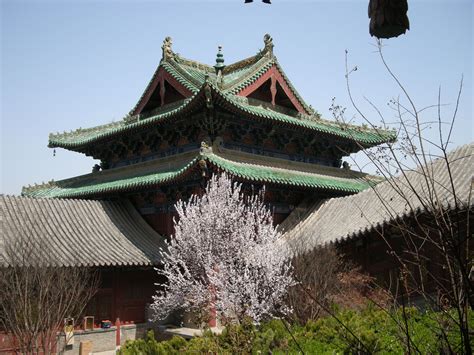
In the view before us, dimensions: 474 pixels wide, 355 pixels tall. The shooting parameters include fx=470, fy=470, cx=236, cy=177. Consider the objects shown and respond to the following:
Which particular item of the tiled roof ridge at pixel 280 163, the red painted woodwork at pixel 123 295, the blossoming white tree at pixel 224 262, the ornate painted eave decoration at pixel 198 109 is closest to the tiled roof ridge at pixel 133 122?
the ornate painted eave decoration at pixel 198 109

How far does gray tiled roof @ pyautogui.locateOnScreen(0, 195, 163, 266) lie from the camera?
47.5ft

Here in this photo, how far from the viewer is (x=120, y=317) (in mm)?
15852

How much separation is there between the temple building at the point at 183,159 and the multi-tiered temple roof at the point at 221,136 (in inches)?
1.8

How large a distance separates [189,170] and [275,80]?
22.2 feet

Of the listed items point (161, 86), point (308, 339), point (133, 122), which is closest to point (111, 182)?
point (133, 122)

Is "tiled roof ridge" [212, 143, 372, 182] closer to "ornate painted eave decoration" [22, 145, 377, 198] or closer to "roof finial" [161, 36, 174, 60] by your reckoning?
"ornate painted eave decoration" [22, 145, 377, 198]

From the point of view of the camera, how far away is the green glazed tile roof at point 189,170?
51.0ft

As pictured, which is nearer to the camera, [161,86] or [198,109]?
[198,109]

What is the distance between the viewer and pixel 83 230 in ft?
53.9

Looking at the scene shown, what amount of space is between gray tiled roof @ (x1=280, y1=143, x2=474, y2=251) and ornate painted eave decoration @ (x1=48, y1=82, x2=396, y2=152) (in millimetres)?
1971

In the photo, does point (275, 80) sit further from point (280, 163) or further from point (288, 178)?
point (288, 178)

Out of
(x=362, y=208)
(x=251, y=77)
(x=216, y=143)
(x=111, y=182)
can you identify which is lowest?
(x=362, y=208)

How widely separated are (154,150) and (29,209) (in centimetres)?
526

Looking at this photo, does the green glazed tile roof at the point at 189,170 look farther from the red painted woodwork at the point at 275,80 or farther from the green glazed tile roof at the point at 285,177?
the red painted woodwork at the point at 275,80
